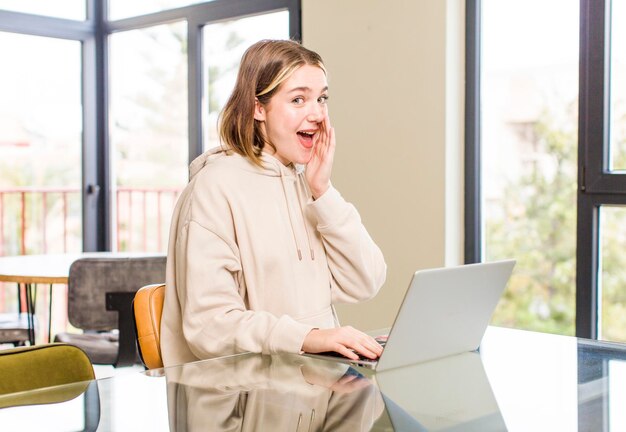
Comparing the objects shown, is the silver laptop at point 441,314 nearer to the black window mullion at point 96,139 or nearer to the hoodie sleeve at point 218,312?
the hoodie sleeve at point 218,312

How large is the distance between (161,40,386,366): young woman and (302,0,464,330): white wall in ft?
4.70

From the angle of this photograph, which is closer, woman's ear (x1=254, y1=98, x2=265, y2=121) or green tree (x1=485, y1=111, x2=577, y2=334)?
woman's ear (x1=254, y1=98, x2=265, y2=121)

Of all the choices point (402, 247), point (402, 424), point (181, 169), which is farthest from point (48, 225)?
point (402, 424)

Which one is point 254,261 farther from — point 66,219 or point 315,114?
point 66,219

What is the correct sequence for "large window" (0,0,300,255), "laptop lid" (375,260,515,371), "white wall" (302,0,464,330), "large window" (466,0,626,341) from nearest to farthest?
"laptop lid" (375,260,515,371)
"large window" (466,0,626,341)
"white wall" (302,0,464,330)
"large window" (0,0,300,255)

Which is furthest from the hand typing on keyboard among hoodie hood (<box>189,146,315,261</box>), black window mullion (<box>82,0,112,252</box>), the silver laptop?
black window mullion (<box>82,0,112,252</box>)

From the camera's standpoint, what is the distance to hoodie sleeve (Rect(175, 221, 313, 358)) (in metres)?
1.60

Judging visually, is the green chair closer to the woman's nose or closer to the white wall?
the woman's nose

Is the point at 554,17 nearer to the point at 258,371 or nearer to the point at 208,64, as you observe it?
the point at 208,64

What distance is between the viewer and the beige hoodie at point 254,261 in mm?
1649

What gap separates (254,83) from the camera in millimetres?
1864

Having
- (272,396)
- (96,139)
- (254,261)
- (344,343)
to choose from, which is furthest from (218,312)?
(96,139)

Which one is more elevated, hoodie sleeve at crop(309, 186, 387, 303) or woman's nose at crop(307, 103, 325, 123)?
woman's nose at crop(307, 103, 325, 123)

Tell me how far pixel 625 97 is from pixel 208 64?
2.20 metres
